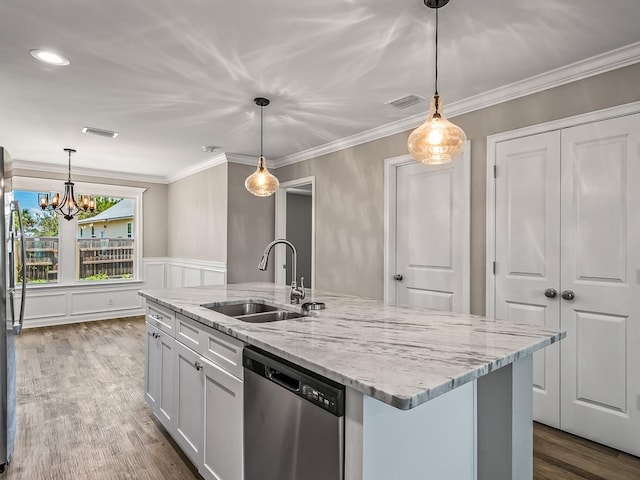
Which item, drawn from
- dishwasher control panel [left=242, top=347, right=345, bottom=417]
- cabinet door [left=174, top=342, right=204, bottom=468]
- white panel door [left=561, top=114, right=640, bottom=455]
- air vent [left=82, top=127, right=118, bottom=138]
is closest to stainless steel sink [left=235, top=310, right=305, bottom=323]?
cabinet door [left=174, top=342, right=204, bottom=468]

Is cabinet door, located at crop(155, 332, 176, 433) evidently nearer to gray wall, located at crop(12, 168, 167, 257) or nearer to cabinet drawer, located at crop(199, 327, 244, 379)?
cabinet drawer, located at crop(199, 327, 244, 379)

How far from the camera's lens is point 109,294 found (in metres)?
6.37

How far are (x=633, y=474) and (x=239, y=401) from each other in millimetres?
2234

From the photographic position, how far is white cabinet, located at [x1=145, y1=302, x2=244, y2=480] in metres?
1.73

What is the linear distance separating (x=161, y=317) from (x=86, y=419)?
1.06 metres

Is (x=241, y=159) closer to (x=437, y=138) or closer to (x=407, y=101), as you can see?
(x=407, y=101)

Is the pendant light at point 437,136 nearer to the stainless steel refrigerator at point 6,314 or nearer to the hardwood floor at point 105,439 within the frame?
the hardwood floor at point 105,439

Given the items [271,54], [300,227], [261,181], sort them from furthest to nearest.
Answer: [300,227] < [261,181] < [271,54]

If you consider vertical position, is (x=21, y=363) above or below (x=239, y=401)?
below

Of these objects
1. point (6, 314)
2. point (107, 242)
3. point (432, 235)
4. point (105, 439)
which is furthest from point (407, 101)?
point (107, 242)

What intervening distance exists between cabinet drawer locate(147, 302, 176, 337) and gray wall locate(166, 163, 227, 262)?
2.33 metres

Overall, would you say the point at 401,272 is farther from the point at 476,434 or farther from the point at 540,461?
the point at 476,434

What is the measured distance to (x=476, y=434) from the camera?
157 cm

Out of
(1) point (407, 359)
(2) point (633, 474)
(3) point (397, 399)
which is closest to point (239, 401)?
(1) point (407, 359)
